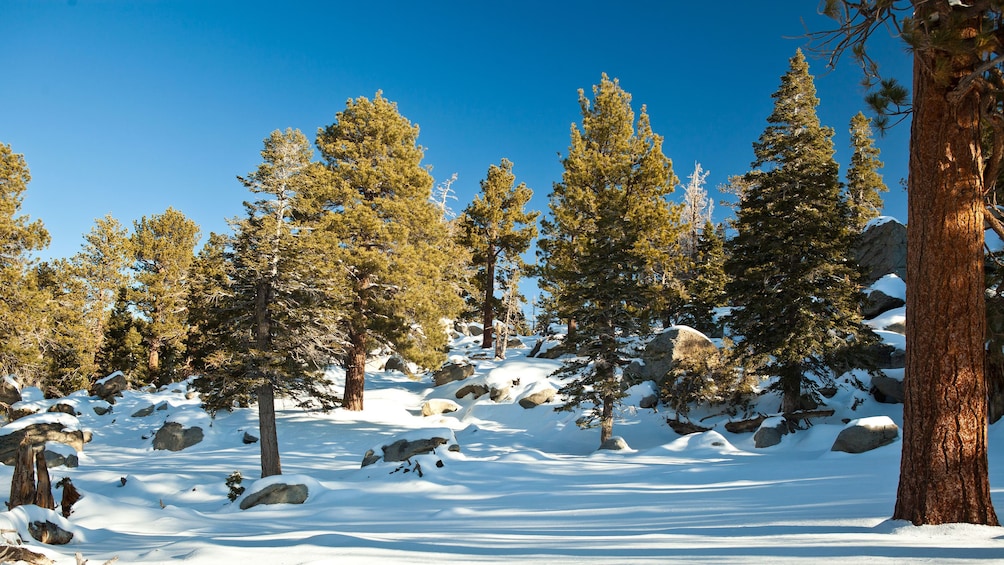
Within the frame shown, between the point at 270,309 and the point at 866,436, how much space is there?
14.5 m

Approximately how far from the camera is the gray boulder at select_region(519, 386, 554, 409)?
2228cm

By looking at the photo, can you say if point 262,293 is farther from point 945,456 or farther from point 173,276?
point 173,276

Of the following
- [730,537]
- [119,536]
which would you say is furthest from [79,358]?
[730,537]

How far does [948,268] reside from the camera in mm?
5215

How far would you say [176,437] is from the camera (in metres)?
20.6

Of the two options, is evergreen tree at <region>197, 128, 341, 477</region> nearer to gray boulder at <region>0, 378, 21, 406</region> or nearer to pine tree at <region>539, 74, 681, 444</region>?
pine tree at <region>539, 74, 681, 444</region>

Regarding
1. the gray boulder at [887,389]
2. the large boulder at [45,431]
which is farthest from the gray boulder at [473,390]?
the gray boulder at [887,389]

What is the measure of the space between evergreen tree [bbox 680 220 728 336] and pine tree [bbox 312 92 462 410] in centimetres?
1268

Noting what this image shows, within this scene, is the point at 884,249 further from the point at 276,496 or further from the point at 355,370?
the point at 276,496

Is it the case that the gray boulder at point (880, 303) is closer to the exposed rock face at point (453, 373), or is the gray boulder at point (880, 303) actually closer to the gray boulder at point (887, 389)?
the gray boulder at point (887, 389)

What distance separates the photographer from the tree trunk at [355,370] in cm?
2106

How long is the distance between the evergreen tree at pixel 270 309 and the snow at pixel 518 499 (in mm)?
2413

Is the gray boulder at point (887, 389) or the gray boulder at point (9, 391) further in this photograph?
the gray boulder at point (9, 391)

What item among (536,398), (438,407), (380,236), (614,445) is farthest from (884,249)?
(380,236)
